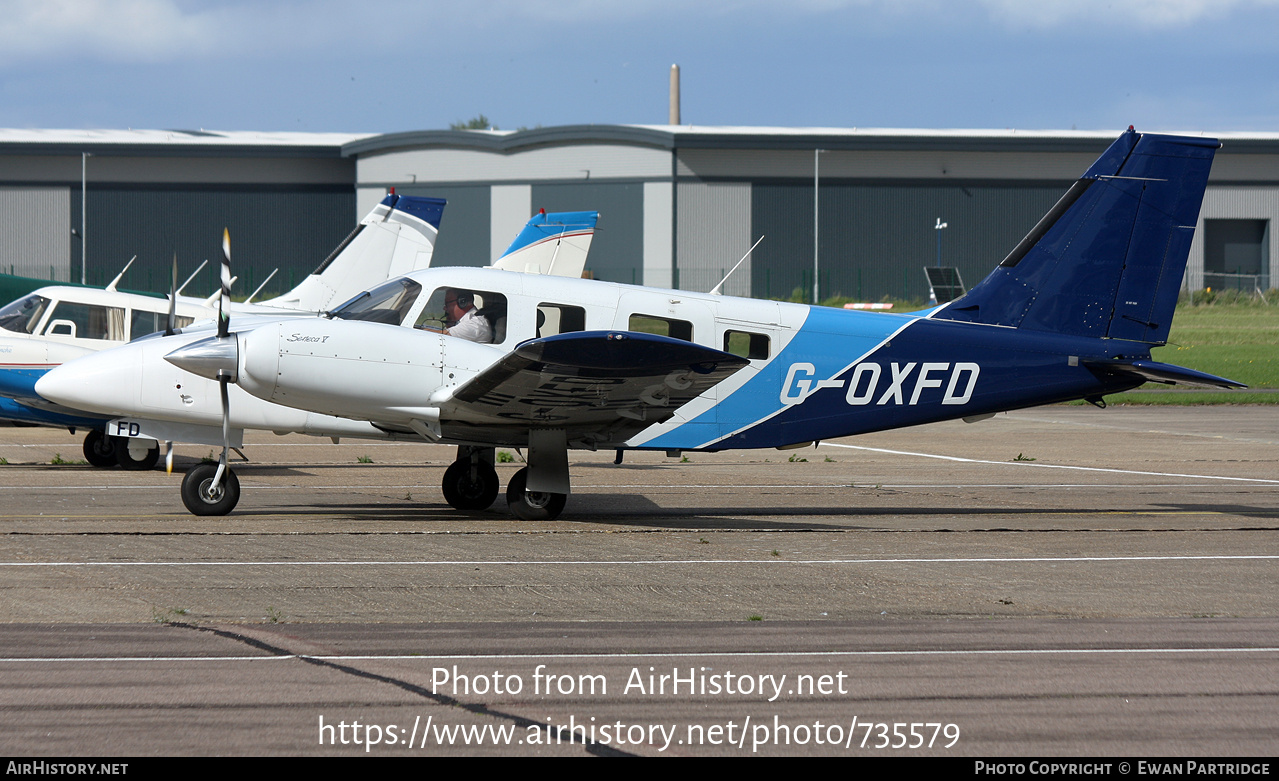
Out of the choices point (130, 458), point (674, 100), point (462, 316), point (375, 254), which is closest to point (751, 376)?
point (462, 316)

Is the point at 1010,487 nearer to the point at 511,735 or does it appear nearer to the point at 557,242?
the point at 557,242

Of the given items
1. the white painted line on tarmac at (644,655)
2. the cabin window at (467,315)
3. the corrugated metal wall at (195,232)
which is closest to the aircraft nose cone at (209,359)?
the cabin window at (467,315)

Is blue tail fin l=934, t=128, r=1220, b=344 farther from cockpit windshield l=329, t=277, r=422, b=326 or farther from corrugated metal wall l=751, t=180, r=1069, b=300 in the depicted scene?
corrugated metal wall l=751, t=180, r=1069, b=300

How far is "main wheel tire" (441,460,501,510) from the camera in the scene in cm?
1270

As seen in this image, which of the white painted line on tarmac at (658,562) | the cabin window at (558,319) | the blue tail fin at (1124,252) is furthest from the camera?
the blue tail fin at (1124,252)

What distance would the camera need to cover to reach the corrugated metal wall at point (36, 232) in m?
58.8

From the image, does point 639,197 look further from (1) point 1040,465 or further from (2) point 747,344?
(2) point 747,344

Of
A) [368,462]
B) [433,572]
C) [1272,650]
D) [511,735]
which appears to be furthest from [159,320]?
[1272,650]

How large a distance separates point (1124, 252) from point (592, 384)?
5.88 m

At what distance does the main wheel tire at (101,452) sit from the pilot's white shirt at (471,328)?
7019mm

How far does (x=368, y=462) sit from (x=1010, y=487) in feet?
28.5

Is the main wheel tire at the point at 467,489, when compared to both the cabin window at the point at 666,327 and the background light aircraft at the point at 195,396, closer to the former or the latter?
the background light aircraft at the point at 195,396

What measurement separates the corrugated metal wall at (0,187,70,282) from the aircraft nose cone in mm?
53497

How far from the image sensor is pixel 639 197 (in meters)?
58.0
